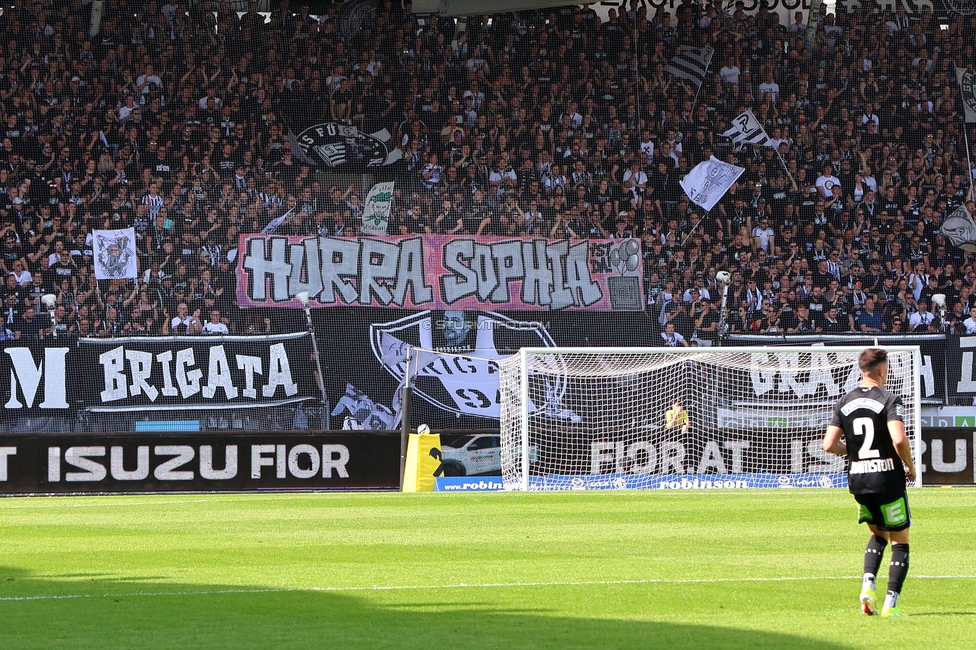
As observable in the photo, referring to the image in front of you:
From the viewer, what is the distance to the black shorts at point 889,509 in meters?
7.41

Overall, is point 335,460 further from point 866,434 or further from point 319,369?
point 866,434

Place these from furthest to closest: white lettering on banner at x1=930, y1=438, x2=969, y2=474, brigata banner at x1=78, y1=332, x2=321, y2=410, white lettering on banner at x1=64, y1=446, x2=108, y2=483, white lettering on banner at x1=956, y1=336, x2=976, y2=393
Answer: white lettering on banner at x1=956, y1=336, x2=976, y2=393 → brigata banner at x1=78, y1=332, x2=321, y2=410 → white lettering on banner at x1=930, y1=438, x2=969, y2=474 → white lettering on banner at x1=64, y1=446, x2=108, y2=483

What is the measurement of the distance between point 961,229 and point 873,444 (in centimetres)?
2564

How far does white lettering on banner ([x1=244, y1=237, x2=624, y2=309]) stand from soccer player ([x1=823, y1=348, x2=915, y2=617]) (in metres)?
21.5

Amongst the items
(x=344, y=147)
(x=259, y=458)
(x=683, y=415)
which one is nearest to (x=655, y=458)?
(x=683, y=415)

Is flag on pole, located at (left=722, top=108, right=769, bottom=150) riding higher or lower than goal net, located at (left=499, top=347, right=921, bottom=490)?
higher

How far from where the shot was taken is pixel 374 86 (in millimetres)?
31609

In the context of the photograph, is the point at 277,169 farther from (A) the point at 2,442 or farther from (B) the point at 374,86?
(A) the point at 2,442

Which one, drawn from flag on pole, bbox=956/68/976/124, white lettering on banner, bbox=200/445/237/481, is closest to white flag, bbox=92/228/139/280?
white lettering on banner, bbox=200/445/237/481

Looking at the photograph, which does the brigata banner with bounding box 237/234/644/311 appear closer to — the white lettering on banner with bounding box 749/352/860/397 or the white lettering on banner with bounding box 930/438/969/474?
the white lettering on banner with bounding box 749/352/860/397

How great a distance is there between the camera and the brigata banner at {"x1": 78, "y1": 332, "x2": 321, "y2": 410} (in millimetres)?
26000

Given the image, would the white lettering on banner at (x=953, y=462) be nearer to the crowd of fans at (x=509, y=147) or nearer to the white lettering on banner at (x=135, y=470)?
the crowd of fans at (x=509, y=147)

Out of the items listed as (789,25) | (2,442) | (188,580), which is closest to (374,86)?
(789,25)

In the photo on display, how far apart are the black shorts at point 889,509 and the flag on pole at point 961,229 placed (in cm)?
2523
